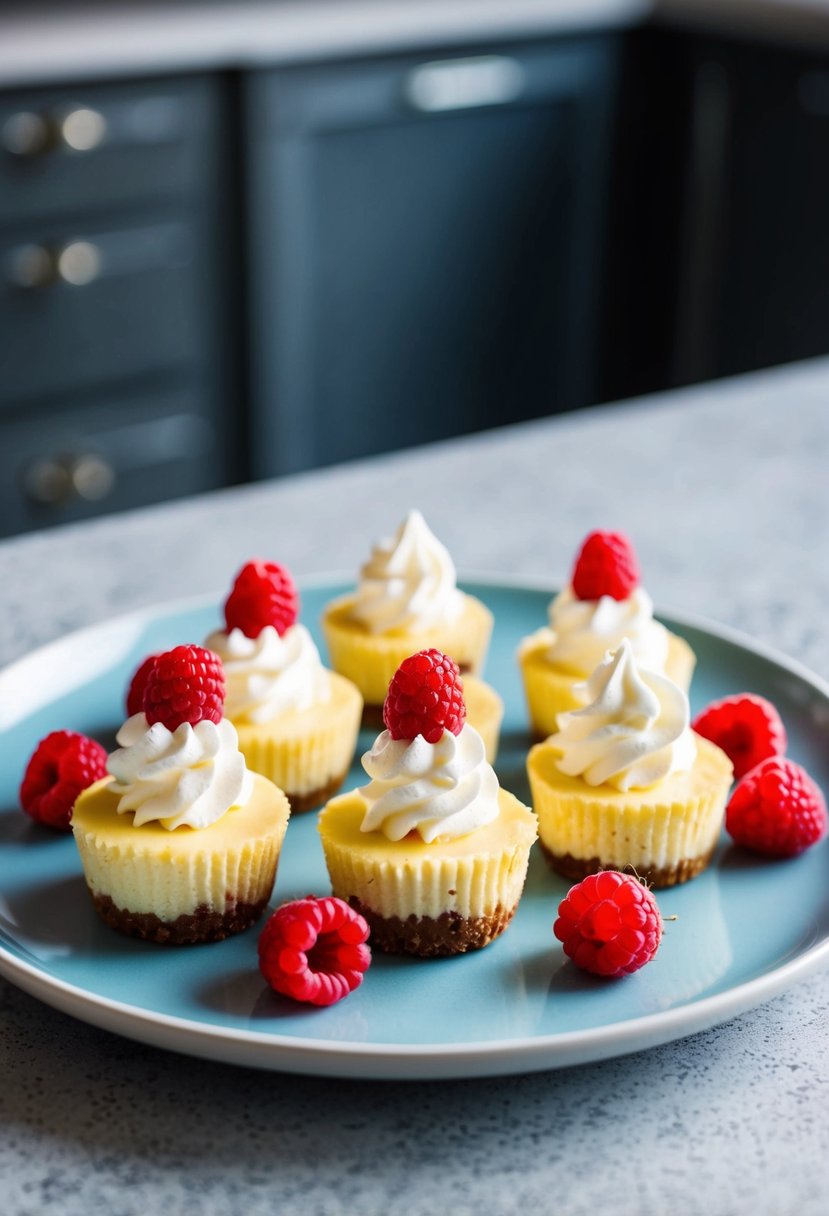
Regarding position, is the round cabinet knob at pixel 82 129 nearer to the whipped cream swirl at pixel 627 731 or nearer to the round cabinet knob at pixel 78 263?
the round cabinet knob at pixel 78 263

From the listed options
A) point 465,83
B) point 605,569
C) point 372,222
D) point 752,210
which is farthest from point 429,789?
point 752,210

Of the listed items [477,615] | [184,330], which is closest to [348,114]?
[184,330]

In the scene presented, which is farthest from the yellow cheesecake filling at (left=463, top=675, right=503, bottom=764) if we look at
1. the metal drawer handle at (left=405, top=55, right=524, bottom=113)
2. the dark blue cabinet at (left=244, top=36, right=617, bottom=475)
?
the metal drawer handle at (left=405, top=55, right=524, bottom=113)

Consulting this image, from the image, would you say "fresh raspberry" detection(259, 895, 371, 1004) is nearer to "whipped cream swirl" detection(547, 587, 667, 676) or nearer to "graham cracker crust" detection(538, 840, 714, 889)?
"graham cracker crust" detection(538, 840, 714, 889)

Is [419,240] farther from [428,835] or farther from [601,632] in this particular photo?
[428,835]

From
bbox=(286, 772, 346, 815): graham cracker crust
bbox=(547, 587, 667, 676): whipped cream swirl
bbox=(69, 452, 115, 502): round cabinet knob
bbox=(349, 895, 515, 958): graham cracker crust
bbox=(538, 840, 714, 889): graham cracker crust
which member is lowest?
bbox=(69, 452, 115, 502): round cabinet knob
